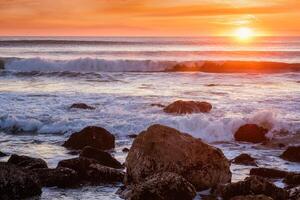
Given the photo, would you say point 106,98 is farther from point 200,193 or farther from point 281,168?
point 200,193

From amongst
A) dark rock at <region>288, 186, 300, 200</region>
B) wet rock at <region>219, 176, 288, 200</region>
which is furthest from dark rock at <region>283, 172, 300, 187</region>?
wet rock at <region>219, 176, 288, 200</region>

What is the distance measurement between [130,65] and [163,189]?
42.3 metres

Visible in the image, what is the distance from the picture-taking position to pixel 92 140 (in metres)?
14.0

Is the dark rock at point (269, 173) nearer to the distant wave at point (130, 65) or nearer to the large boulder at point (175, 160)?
the large boulder at point (175, 160)

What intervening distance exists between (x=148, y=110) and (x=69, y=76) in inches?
780

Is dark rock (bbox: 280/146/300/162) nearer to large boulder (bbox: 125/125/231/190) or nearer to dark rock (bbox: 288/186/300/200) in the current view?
large boulder (bbox: 125/125/231/190)

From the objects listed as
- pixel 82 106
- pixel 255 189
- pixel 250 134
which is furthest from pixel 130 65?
pixel 255 189

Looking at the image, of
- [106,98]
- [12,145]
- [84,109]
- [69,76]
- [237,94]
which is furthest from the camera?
[69,76]

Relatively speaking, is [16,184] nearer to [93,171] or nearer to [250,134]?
[93,171]

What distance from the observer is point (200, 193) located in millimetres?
9609

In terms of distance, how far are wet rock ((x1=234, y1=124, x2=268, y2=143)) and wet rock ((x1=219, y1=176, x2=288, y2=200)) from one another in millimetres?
6235

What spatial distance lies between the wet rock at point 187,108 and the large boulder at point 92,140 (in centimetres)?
640

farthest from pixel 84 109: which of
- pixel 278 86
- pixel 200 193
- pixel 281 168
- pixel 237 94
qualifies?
pixel 278 86

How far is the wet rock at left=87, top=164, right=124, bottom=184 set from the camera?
10.4m
